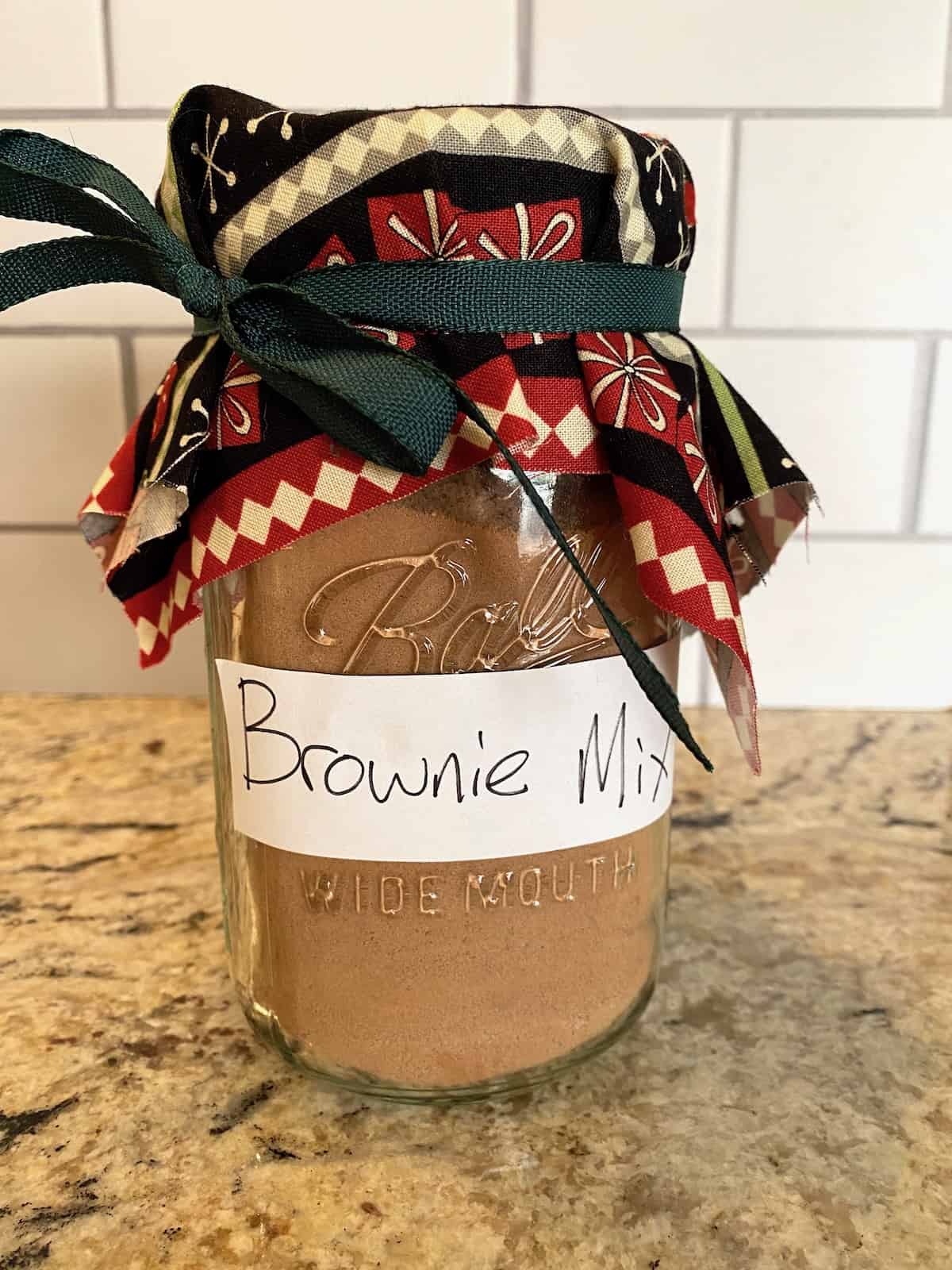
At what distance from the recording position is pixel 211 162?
0.28 metres

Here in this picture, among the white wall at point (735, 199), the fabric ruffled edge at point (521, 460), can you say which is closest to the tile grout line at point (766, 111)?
the white wall at point (735, 199)

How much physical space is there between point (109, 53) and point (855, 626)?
590 millimetres

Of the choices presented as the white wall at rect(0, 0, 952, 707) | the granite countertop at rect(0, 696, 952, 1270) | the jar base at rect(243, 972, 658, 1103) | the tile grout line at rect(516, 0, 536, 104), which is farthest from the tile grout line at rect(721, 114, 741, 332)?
the jar base at rect(243, 972, 658, 1103)

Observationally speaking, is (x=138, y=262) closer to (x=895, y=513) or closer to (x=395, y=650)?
(x=395, y=650)

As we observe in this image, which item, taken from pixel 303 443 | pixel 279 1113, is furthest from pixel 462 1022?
pixel 303 443

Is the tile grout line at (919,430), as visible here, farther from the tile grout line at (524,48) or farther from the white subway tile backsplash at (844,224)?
the tile grout line at (524,48)

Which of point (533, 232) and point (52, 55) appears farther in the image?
point (52, 55)

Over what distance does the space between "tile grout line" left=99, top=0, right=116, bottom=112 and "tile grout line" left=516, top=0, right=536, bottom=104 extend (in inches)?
9.4

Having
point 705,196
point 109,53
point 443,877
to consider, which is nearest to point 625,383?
point 443,877

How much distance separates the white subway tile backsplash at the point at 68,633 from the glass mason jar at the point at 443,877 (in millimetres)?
390

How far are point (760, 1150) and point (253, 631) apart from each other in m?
0.22

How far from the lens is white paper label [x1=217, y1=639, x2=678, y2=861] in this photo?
297 mm

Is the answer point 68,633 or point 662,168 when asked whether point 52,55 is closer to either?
point 68,633

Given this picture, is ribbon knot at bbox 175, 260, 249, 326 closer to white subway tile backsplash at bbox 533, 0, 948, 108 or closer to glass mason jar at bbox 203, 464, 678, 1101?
glass mason jar at bbox 203, 464, 678, 1101
